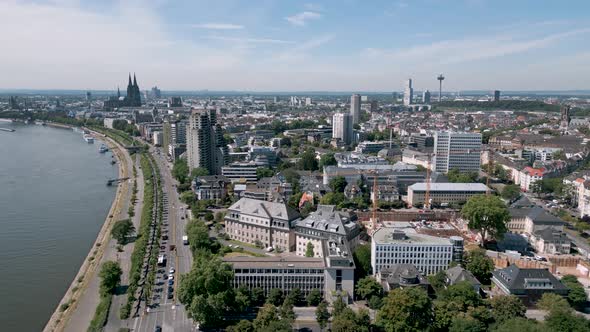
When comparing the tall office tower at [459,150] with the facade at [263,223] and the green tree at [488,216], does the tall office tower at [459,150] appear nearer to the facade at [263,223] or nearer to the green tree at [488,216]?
the green tree at [488,216]

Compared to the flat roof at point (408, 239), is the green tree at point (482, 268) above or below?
below

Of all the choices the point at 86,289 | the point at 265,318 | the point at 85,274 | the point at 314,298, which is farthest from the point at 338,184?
the point at 86,289

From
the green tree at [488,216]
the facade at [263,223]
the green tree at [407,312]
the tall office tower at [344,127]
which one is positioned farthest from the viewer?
the tall office tower at [344,127]

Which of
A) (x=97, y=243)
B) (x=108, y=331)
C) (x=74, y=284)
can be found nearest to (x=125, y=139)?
(x=97, y=243)

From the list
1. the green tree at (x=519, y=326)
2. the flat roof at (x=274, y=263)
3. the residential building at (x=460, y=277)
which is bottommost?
the residential building at (x=460, y=277)

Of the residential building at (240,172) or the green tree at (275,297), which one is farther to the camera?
the residential building at (240,172)

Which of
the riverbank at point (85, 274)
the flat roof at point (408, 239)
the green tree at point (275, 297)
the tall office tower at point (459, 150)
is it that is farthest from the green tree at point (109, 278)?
the tall office tower at point (459, 150)

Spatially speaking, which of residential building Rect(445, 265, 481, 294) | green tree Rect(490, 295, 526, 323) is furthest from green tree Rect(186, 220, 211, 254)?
green tree Rect(490, 295, 526, 323)

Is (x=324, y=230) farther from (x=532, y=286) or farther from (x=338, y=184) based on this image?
(x=338, y=184)
